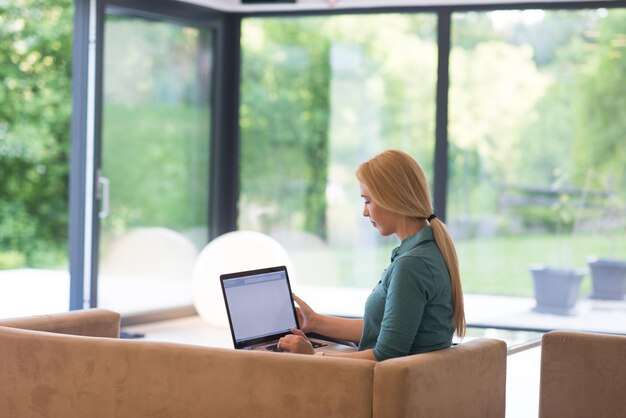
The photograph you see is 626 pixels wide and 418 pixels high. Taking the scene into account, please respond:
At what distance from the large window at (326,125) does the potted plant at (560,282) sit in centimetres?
100

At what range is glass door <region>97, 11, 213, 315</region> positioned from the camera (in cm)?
668

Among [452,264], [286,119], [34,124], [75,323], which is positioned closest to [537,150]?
[286,119]

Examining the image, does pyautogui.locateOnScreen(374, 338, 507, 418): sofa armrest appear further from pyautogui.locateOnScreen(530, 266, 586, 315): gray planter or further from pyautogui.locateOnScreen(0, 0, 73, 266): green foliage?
pyautogui.locateOnScreen(0, 0, 73, 266): green foliage

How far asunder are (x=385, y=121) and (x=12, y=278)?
3629 mm

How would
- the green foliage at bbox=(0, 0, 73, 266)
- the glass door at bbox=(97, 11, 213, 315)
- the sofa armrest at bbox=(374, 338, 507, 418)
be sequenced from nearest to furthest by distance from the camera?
the sofa armrest at bbox=(374, 338, 507, 418) → the glass door at bbox=(97, 11, 213, 315) → the green foliage at bbox=(0, 0, 73, 266)

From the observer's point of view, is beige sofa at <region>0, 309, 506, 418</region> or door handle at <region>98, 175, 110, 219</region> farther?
door handle at <region>98, 175, 110, 219</region>

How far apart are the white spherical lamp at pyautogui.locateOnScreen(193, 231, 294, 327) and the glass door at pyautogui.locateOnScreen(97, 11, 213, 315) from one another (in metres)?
0.59

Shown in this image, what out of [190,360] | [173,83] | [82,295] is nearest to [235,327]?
[190,360]

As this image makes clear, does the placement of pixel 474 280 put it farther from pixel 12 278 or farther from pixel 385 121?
pixel 12 278

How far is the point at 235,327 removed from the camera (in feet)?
9.89

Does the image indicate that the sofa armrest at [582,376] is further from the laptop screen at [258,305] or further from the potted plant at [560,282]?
the potted plant at [560,282]

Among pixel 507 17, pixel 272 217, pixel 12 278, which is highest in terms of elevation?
pixel 507 17

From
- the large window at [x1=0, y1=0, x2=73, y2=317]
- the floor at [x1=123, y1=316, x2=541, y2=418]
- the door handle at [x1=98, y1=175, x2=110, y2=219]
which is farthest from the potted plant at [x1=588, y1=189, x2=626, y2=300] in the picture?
the large window at [x1=0, y1=0, x2=73, y2=317]

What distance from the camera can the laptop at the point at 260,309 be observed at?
3027 millimetres
